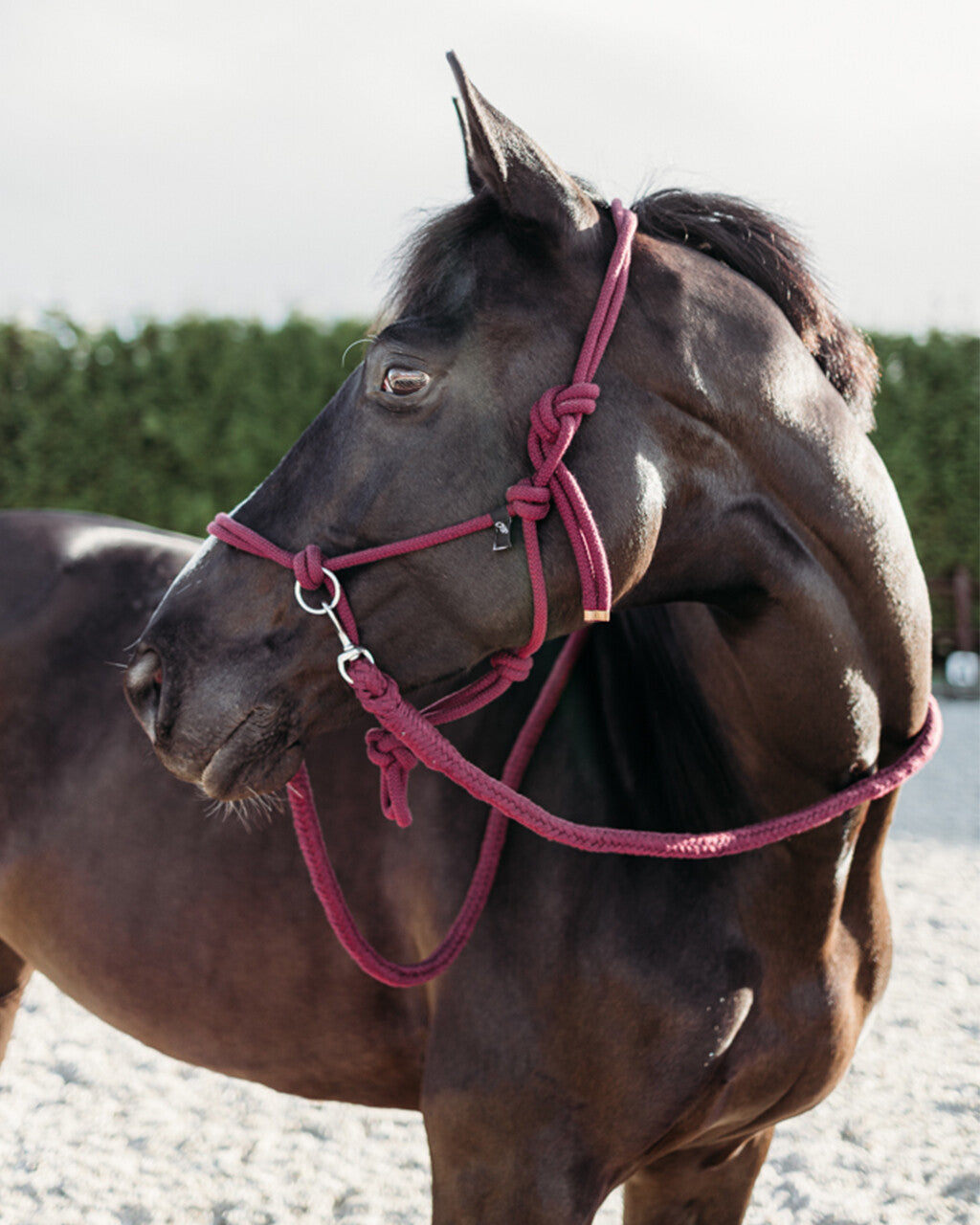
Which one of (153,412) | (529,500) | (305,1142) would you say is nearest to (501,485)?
(529,500)

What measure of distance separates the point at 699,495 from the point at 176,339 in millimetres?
10153

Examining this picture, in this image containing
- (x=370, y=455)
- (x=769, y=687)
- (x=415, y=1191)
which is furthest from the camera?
(x=415, y=1191)

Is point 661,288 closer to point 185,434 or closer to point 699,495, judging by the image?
point 699,495

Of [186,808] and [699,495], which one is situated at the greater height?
[699,495]

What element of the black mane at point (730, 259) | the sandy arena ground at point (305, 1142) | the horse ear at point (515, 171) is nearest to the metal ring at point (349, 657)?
the black mane at point (730, 259)

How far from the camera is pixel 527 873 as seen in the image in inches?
68.4

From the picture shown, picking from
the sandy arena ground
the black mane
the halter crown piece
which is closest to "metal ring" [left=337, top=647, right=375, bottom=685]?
the halter crown piece

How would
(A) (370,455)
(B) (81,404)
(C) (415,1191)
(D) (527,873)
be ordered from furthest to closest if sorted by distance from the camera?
(B) (81,404) < (C) (415,1191) < (D) (527,873) < (A) (370,455)

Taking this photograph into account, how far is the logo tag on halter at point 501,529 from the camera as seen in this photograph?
4.66 feet

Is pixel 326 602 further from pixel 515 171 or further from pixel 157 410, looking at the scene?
pixel 157 410

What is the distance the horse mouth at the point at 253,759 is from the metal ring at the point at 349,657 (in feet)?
0.39

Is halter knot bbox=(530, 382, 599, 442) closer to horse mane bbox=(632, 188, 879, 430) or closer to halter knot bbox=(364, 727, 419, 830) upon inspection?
horse mane bbox=(632, 188, 879, 430)

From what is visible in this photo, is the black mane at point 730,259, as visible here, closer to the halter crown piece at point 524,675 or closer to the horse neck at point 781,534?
the horse neck at point 781,534

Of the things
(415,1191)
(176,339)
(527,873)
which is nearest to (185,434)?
(176,339)
